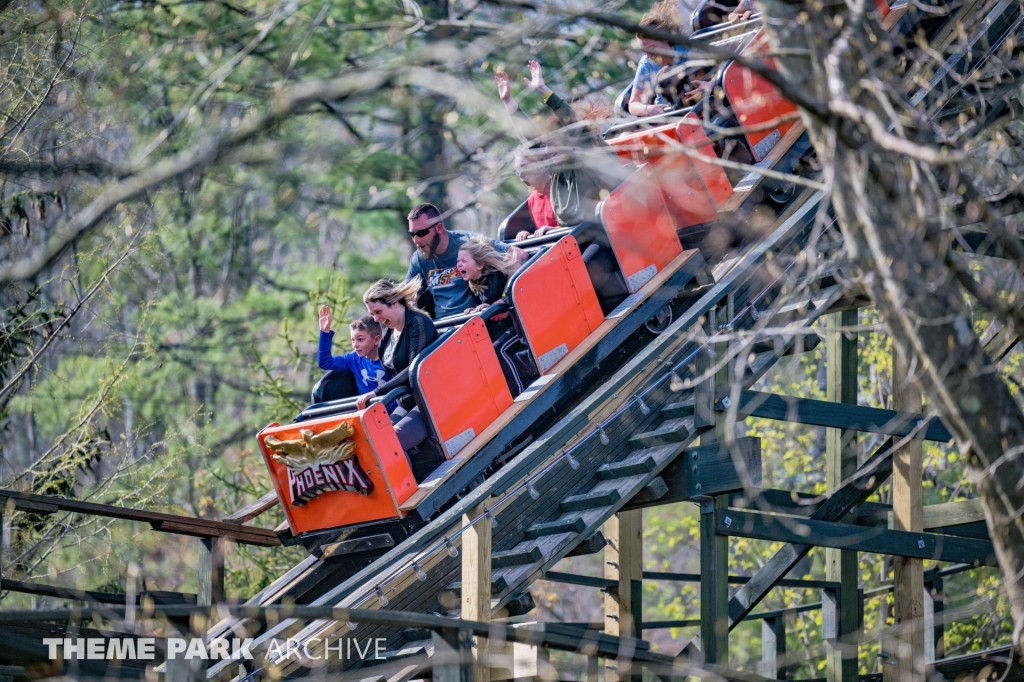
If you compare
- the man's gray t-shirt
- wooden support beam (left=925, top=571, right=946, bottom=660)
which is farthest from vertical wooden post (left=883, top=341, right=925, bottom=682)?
the man's gray t-shirt

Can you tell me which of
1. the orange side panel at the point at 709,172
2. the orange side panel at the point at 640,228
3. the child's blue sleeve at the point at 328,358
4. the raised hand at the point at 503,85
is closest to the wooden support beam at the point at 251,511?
the child's blue sleeve at the point at 328,358

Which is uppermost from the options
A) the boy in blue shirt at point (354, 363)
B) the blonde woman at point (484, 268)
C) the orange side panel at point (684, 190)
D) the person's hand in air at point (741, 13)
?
the person's hand in air at point (741, 13)

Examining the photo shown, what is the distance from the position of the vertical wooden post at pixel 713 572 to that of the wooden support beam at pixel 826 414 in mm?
195

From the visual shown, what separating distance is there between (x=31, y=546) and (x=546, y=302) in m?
4.63

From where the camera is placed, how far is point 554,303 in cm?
775

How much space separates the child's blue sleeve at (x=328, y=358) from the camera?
7789 mm

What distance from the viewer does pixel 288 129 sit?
5.91m

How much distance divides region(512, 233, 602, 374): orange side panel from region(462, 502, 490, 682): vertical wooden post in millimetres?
2075

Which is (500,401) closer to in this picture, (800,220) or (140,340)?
(800,220)

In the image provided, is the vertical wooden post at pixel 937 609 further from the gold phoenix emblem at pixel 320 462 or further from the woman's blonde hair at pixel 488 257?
the gold phoenix emblem at pixel 320 462

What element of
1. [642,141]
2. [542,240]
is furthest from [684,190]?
[542,240]

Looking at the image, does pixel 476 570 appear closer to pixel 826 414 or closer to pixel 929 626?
pixel 826 414

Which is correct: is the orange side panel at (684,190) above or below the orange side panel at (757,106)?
below

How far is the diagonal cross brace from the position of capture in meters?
7.59
